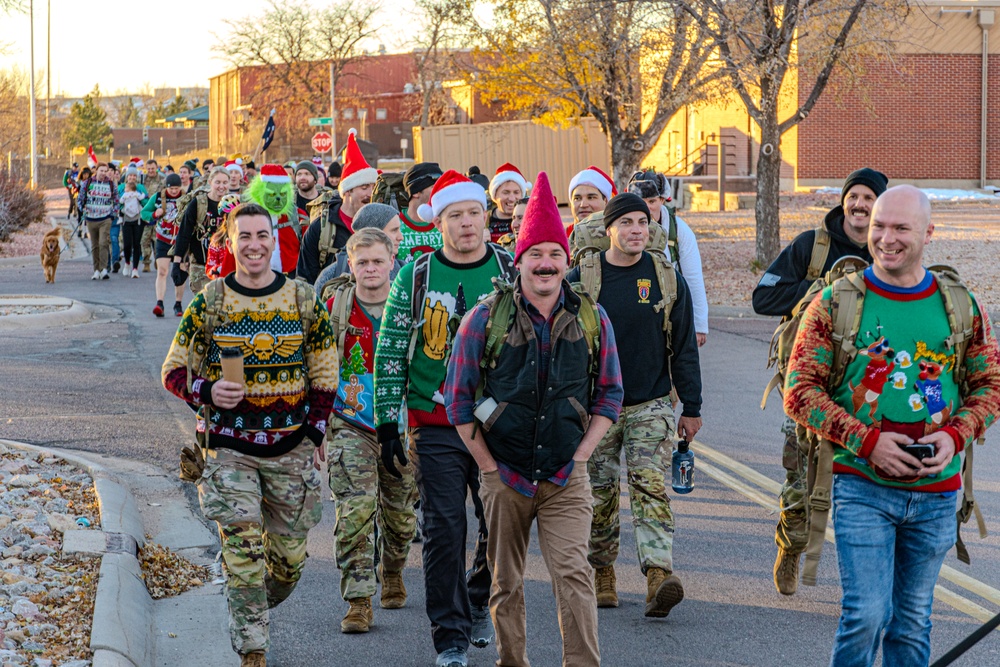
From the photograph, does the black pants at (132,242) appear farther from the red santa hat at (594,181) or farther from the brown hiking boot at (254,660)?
the brown hiking boot at (254,660)

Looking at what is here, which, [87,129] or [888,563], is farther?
[87,129]

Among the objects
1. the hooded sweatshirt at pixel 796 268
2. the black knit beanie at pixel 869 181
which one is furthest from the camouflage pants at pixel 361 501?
the black knit beanie at pixel 869 181

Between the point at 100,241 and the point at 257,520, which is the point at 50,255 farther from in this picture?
the point at 257,520

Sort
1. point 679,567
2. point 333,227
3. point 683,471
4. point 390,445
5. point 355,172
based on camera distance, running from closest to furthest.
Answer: point 390,445 → point 683,471 → point 679,567 → point 333,227 → point 355,172

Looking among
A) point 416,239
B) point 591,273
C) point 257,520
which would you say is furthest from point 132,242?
A: point 257,520

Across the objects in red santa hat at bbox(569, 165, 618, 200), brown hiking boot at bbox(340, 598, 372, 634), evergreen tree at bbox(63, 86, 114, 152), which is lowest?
brown hiking boot at bbox(340, 598, 372, 634)

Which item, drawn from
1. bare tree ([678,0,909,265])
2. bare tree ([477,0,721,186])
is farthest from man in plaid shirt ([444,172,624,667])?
bare tree ([477,0,721,186])

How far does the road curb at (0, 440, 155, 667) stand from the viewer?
5238 millimetres

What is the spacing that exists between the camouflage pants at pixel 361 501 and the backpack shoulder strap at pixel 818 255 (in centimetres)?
220

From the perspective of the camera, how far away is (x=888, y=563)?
432cm

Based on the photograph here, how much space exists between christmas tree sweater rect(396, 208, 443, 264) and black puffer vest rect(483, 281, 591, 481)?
2.93 metres

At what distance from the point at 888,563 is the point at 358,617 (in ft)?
8.63

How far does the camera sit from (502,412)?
15.9ft

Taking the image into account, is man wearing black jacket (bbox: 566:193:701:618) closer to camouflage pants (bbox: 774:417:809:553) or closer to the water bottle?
the water bottle
